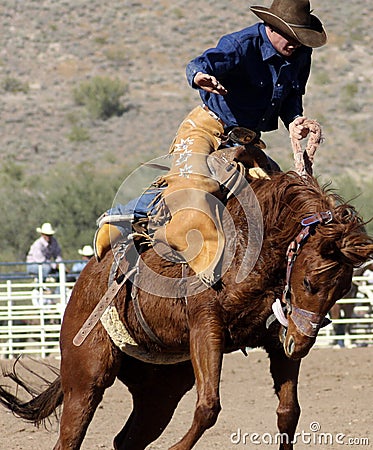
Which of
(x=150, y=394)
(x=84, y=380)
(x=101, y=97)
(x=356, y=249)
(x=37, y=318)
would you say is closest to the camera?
(x=356, y=249)

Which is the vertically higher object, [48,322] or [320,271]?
Result: [320,271]

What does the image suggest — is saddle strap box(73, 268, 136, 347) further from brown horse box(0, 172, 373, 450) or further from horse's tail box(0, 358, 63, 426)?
horse's tail box(0, 358, 63, 426)

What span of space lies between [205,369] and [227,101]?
1.51 m

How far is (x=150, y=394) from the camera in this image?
19.1ft

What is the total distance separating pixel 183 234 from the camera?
500cm

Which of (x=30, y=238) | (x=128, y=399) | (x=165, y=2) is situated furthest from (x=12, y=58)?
(x=128, y=399)

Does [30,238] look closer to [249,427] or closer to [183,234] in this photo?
[249,427]

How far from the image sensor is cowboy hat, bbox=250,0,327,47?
4.96 m

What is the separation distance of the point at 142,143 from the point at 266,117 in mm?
38438

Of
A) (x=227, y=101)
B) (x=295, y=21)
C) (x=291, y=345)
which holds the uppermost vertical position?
(x=295, y=21)

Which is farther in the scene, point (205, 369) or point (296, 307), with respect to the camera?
point (205, 369)

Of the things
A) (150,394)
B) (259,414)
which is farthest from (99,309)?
(259,414)

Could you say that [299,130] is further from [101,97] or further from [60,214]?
[101,97]

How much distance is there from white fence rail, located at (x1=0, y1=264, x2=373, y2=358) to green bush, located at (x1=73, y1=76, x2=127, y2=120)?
100 feet
